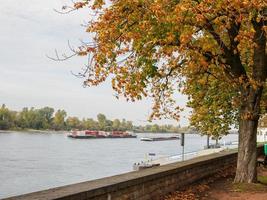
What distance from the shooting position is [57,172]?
208ft

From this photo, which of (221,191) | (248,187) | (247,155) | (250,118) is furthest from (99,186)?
(247,155)

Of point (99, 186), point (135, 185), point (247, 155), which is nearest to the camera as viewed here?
point (99, 186)

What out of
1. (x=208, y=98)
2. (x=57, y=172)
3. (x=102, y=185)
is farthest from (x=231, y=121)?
(x=57, y=172)

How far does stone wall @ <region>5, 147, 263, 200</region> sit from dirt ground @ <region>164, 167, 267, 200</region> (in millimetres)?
271

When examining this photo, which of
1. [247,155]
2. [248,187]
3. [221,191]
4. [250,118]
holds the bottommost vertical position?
[221,191]

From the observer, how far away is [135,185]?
9.81 meters

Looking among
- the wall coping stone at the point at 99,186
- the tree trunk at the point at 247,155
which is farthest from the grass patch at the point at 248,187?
the wall coping stone at the point at 99,186

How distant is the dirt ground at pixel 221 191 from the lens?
1225 cm

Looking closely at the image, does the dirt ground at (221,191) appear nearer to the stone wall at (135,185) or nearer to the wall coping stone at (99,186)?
the stone wall at (135,185)

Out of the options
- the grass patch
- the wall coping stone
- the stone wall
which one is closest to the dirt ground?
the grass patch

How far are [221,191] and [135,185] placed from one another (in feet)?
15.4

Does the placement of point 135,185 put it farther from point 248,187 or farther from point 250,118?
point 250,118

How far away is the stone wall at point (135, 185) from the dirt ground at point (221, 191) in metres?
0.27

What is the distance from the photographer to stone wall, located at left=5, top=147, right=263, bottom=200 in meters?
7.56
